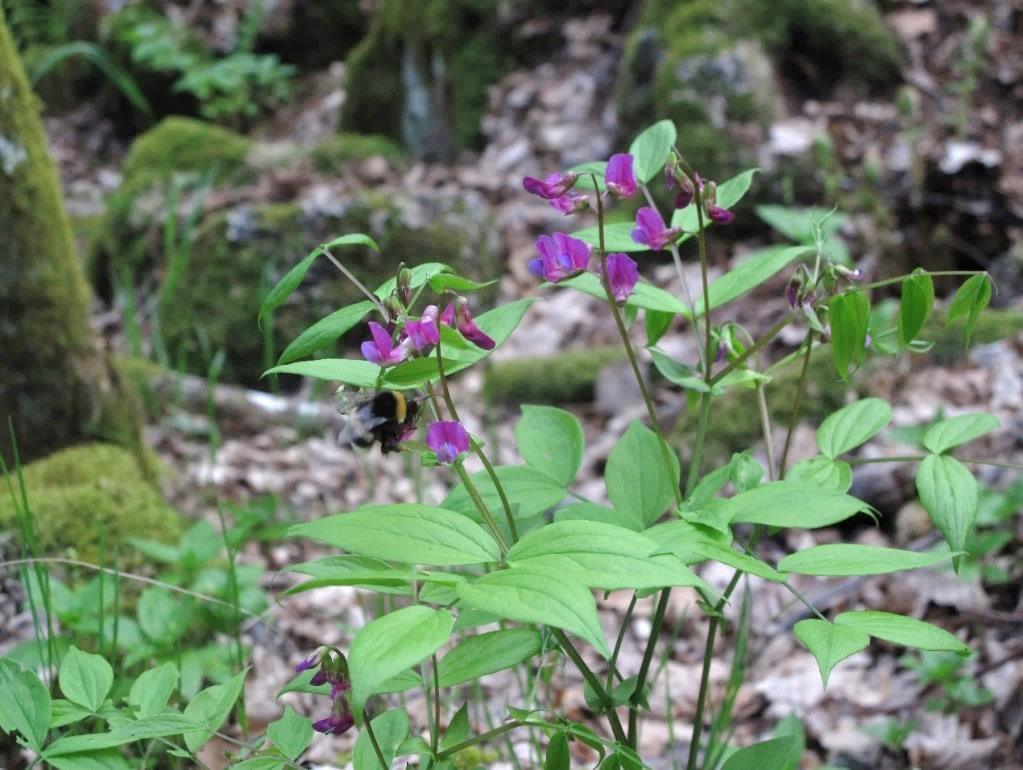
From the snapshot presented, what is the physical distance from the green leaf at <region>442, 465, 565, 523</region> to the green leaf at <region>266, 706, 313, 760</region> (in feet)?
1.01

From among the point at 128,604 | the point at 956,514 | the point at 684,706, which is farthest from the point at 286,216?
the point at 956,514

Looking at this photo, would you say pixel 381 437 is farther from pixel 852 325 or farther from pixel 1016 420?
pixel 1016 420

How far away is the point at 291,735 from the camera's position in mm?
1148

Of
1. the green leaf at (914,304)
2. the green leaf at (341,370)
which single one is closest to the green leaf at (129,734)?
the green leaf at (341,370)

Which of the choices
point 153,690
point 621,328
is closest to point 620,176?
point 621,328

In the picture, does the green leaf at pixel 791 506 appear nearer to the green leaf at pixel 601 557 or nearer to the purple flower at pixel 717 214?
the green leaf at pixel 601 557

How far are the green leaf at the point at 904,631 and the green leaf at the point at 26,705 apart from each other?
89cm

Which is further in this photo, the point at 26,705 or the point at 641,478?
the point at 641,478

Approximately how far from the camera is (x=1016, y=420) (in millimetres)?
3154

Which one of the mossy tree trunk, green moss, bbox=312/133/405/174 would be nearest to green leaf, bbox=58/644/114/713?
the mossy tree trunk

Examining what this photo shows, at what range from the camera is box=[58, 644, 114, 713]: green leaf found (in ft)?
3.98

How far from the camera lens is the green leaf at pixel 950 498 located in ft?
3.51

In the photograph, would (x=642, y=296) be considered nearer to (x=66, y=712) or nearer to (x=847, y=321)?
(x=847, y=321)

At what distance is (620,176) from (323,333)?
0.42m
